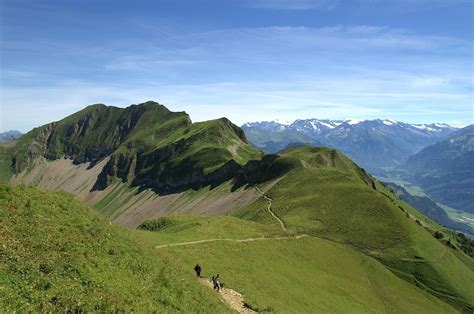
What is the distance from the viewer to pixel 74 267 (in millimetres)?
29906

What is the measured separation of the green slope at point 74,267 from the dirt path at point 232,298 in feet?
14.2

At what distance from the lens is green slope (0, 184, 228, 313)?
25391mm

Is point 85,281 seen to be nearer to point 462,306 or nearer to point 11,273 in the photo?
point 11,273

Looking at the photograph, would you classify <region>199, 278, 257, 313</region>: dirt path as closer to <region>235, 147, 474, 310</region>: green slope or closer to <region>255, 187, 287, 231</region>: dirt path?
<region>255, 187, 287, 231</region>: dirt path

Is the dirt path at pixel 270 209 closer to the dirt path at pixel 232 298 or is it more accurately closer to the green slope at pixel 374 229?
the green slope at pixel 374 229

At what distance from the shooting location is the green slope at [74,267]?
25.4 m

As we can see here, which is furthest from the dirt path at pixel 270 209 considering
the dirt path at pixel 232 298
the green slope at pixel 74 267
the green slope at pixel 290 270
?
the green slope at pixel 74 267

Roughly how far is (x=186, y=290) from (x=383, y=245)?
93862 millimetres

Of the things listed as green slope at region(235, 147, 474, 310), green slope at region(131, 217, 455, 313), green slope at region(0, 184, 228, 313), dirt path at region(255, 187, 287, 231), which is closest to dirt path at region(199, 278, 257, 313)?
green slope at region(131, 217, 455, 313)

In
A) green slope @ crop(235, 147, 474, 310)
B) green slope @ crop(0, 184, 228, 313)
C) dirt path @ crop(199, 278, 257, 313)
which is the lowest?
green slope @ crop(235, 147, 474, 310)

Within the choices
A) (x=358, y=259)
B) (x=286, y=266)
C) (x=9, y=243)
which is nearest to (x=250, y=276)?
(x=286, y=266)

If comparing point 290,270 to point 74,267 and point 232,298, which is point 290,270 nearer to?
point 232,298

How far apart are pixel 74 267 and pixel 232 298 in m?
24.8

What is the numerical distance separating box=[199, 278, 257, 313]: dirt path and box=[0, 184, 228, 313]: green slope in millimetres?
4336
